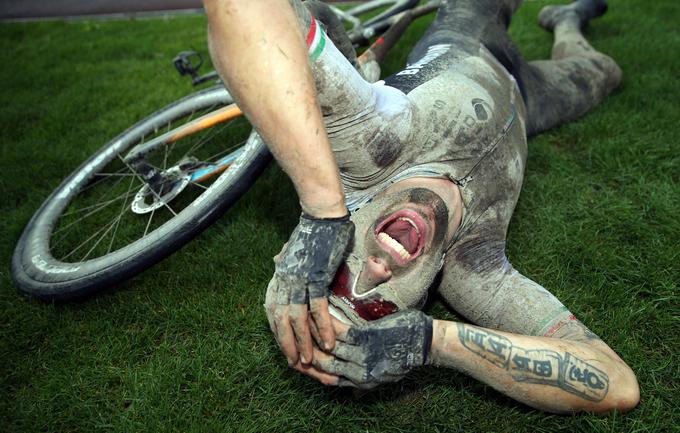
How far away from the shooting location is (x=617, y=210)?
248cm

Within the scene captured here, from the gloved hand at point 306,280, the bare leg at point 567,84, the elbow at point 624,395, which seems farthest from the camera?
the bare leg at point 567,84

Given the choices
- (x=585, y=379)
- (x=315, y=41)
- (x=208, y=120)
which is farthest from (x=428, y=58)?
(x=585, y=379)

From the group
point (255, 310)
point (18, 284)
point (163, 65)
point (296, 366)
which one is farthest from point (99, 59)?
point (296, 366)

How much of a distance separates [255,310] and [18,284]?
1.16m

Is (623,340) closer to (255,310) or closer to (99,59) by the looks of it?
(255,310)

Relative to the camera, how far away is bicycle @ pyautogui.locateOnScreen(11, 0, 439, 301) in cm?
214

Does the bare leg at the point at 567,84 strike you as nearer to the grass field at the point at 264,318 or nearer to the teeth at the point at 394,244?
the grass field at the point at 264,318

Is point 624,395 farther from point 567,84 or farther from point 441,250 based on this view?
point 567,84

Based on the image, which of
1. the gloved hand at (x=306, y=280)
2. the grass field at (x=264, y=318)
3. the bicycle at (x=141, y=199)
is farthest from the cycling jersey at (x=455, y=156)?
the bicycle at (x=141, y=199)

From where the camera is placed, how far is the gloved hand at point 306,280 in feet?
4.68

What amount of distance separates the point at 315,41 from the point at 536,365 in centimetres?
130

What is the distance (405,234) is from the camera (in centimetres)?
172

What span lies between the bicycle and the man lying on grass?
0.65 m

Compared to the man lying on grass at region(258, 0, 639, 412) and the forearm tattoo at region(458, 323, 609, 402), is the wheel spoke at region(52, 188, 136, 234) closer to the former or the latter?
the man lying on grass at region(258, 0, 639, 412)
